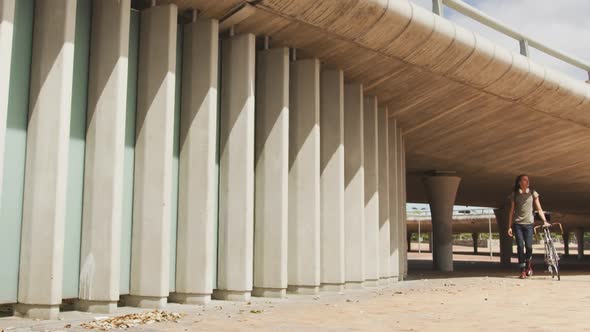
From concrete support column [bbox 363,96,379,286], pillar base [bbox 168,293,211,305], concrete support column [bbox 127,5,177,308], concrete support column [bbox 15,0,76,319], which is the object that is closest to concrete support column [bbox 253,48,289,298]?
pillar base [bbox 168,293,211,305]

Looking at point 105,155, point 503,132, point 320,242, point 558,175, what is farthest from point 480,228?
point 105,155

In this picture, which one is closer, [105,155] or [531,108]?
[105,155]

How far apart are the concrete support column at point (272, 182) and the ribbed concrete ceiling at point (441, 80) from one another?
798 millimetres

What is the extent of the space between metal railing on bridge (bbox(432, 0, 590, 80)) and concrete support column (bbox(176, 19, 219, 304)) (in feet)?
14.4

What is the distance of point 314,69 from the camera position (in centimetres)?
1062

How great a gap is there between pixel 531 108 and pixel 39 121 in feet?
36.3

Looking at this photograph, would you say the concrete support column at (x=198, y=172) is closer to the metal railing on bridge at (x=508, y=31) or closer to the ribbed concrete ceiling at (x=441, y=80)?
the ribbed concrete ceiling at (x=441, y=80)

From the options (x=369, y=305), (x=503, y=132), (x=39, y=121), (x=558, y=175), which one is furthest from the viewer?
(x=558, y=175)

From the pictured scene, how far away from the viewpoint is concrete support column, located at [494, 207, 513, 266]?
3306cm

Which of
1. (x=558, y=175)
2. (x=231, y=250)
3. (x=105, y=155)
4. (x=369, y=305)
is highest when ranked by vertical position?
(x=558, y=175)

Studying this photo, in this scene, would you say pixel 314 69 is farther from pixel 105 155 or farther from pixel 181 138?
pixel 105 155

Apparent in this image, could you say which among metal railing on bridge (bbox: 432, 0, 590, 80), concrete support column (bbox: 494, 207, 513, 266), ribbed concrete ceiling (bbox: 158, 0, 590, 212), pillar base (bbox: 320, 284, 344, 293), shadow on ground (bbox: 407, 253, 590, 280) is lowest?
shadow on ground (bbox: 407, 253, 590, 280)

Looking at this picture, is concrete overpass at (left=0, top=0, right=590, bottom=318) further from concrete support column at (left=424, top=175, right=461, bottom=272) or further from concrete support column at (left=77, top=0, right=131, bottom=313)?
concrete support column at (left=424, top=175, right=461, bottom=272)

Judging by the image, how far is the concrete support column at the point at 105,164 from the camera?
23.6 ft
